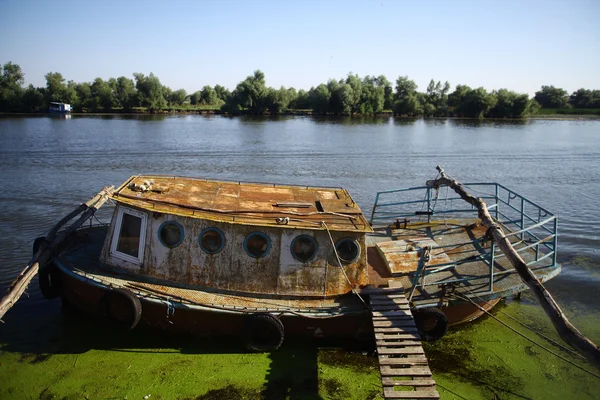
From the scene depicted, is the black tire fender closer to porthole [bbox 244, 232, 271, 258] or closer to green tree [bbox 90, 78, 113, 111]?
porthole [bbox 244, 232, 271, 258]

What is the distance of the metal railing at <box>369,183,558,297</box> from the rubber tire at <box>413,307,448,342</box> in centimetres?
59

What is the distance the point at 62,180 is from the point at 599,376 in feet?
83.4

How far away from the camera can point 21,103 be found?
76.8m

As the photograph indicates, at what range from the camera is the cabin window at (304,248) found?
32.6ft

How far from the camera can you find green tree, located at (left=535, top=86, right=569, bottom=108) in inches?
4306

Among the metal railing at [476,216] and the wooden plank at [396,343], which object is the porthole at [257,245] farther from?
the metal railing at [476,216]

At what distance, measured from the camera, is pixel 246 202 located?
36.2 ft

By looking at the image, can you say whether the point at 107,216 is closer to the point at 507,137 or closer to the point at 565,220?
the point at 565,220

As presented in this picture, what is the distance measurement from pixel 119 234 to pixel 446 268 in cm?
782

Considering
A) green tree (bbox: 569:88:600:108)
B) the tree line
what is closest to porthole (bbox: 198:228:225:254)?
the tree line

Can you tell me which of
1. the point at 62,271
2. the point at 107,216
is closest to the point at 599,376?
the point at 62,271

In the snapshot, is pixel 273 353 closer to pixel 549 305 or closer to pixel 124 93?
pixel 549 305

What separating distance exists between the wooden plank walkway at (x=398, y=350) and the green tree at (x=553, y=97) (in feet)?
391

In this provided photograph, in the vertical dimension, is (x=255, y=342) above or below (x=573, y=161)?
below
